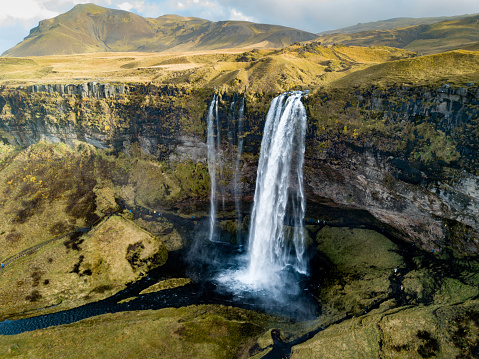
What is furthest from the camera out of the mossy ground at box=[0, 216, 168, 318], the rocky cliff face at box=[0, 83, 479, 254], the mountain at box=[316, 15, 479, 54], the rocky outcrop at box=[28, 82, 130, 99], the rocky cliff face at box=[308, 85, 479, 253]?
the mountain at box=[316, 15, 479, 54]

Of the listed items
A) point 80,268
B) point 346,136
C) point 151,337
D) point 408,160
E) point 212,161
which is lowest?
point 151,337

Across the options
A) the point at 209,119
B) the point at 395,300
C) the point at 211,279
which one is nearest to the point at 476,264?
the point at 395,300

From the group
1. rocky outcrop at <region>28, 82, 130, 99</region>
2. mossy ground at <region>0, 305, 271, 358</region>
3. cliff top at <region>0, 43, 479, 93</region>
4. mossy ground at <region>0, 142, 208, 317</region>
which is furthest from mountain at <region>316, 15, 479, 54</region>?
mossy ground at <region>0, 305, 271, 358</region>

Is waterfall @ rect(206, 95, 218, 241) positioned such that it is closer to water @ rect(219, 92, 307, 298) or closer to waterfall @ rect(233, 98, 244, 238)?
waterfall @ rect(233, 98, 244, 238)

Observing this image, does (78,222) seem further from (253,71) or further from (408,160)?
(408,160)

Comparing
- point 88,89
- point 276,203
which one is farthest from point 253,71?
point 88,89

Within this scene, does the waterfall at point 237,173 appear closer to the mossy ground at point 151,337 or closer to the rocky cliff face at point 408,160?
the rocky cliff face at point 408,160

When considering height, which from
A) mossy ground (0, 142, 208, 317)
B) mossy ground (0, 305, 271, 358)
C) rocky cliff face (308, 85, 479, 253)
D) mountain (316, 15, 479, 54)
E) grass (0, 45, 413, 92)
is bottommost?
mossy ground (0, 305, 271, 358)

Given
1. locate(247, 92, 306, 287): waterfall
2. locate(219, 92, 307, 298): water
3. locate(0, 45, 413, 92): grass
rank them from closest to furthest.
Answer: locate(219, 92, 307, 298): water
locate(247, 92, 306, 287): waterfall
locate(0, 45, 413, 92): grass
